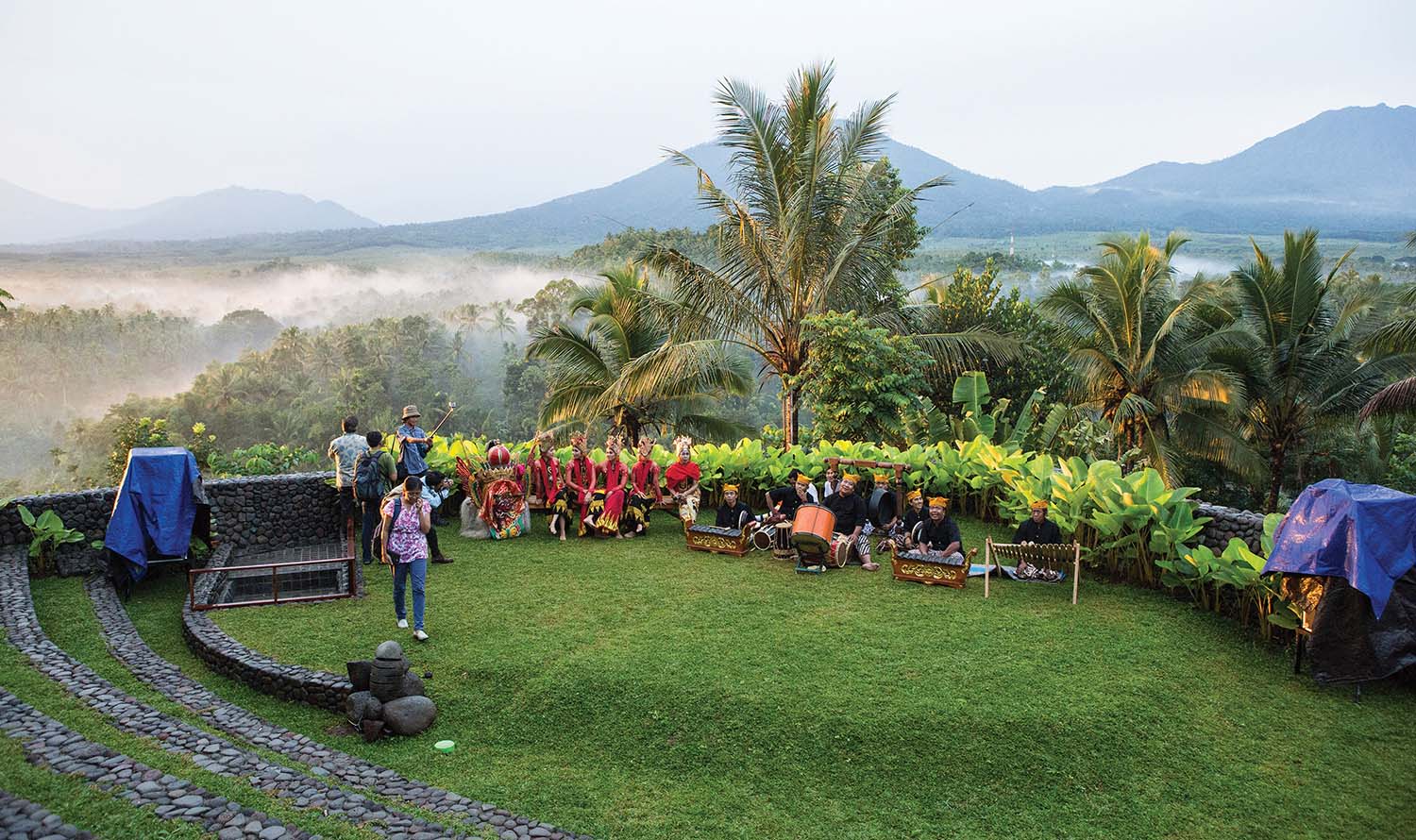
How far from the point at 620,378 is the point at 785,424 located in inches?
121

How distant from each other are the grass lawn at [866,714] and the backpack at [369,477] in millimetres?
1639

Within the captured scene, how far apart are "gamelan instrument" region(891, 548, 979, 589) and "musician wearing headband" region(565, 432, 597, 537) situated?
3.97 meters

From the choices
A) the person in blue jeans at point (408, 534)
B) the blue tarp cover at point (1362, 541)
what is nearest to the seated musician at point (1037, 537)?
the blue tarp cover at point (1362, 541)

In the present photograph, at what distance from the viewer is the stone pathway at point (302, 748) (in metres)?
5.38

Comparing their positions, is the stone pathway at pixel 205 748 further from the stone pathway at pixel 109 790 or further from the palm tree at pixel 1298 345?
the palm tree at pixel 1298 345

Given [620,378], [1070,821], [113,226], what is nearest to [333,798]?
[1070,821]

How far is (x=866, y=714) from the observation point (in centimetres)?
655

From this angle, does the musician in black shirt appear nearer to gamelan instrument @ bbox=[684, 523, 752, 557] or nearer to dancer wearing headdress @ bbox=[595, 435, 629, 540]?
Answer: gamelan instrument @ bbox=[684, 523, 752, 557]

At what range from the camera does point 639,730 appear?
6520 mm

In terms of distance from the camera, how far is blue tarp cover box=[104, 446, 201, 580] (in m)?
9.72

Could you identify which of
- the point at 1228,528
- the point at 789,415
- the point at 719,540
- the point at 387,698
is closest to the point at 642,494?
the point at 719,540

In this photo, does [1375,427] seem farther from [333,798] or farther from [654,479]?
[333,798]

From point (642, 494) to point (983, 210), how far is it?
456 feet

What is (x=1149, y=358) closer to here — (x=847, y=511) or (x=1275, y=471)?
(x=1275, y=471)
